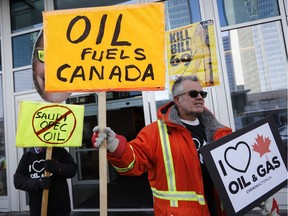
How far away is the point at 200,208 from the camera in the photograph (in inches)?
69.2

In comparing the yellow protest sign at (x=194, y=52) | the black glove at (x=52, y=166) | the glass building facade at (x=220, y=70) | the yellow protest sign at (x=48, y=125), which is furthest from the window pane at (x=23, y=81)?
the yellow protest sign at (x=194, y=52)

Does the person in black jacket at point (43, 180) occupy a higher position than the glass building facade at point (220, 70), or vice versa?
the glass building facade at point (220, 70)

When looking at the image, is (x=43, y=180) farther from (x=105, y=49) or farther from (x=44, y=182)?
(x=105, y=49)

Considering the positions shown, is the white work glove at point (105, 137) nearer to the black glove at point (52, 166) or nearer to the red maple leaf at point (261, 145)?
the red maple leaf at point (261, 145)

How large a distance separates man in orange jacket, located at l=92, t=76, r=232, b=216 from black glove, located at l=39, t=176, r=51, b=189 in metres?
1.11

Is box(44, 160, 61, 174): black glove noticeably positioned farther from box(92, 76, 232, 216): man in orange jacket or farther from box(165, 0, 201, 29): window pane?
box(165, 0, 201, 29): window pane

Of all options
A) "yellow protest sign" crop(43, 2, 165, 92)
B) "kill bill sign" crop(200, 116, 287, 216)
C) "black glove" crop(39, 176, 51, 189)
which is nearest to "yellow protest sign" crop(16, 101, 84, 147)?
"black glove" crop(39, 176, 51, 189)

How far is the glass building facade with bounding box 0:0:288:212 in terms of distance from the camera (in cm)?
422

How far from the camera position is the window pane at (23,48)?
220 inches

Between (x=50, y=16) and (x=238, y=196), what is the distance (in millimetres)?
1662

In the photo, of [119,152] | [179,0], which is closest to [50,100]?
[179,0]

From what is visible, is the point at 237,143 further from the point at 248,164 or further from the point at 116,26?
the point at 116,26

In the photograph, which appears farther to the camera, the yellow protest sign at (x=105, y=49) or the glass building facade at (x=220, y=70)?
the glass building facade at (x=220, y=70)

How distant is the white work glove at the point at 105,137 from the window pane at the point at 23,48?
4568mm
